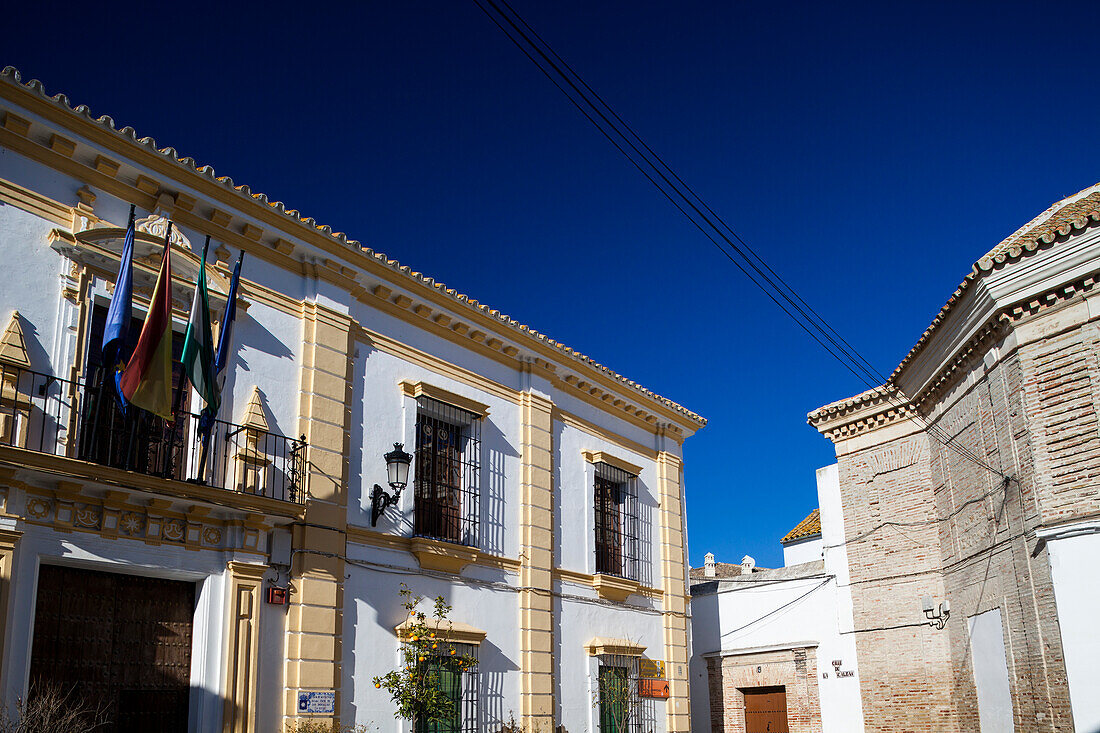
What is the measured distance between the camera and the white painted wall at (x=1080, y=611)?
395 inches

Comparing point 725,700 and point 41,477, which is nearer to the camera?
point 41,477

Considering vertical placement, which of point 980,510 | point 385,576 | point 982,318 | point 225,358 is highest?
Answer: point 982,318

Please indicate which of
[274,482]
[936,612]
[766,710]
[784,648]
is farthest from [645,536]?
[274,482]

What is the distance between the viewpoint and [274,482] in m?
9.19

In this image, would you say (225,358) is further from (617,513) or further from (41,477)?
(617,513)

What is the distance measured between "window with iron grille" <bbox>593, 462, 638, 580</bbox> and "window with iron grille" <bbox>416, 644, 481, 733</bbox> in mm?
3215

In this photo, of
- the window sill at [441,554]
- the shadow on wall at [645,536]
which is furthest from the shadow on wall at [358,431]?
the shadow on wall at [645,536]

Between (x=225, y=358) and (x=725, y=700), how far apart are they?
38.3 feet

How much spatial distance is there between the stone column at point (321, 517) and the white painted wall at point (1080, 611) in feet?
25.1

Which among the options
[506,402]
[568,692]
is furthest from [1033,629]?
[506,402]

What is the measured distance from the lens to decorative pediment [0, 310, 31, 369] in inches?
295

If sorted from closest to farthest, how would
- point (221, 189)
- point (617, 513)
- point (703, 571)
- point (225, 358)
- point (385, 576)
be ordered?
point (225, 358) → point (221, 189) → point (385, 576) → point (617, 513) → point (703, 571)

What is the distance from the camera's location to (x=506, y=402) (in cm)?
1252

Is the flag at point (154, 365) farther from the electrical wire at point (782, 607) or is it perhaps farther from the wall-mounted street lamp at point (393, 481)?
the electrical wire at point (782, 607)
